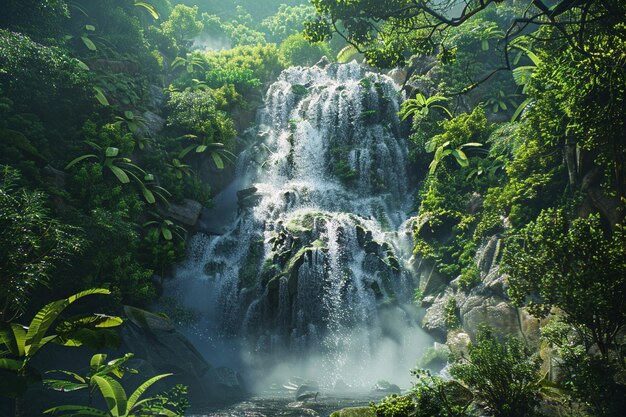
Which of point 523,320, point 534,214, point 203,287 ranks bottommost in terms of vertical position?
point 523,320

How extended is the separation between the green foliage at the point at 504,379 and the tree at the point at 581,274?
1268mm

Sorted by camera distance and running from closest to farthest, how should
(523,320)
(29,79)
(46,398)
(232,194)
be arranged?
(46,398) → (523,320) → (29,79) → (232,194)

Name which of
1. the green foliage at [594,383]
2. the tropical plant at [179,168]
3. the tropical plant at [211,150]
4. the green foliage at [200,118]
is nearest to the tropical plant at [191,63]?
the green foliage at [200,118]

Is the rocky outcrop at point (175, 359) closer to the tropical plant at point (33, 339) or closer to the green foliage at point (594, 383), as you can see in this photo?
the tropical plant at point (33, 339)

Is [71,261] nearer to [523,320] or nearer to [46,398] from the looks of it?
[46,398]

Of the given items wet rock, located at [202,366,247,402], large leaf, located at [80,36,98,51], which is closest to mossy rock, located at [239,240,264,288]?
wet rock, located at [202,366,247,402]

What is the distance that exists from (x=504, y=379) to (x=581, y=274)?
2.35m

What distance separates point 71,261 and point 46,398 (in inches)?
155

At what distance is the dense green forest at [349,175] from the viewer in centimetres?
723

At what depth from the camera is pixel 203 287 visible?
1980cm

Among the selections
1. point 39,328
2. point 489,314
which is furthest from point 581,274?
point 39,328

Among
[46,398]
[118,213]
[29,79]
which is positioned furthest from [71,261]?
[29,79]

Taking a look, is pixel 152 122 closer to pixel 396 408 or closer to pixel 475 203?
pixel 475 203

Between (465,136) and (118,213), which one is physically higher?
(465,136)
